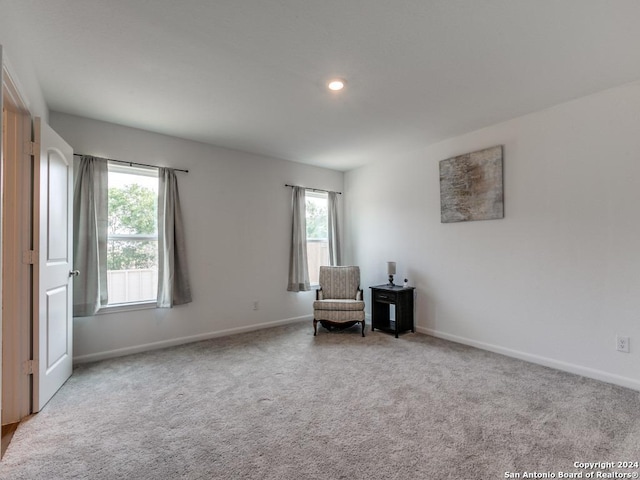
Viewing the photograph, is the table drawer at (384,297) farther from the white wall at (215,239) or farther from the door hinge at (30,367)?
the door hinge at (30,367)

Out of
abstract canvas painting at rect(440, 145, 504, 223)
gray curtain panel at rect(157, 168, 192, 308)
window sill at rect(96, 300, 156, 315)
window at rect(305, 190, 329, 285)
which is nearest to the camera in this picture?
window sill at rect(96, 300, 156, 315)

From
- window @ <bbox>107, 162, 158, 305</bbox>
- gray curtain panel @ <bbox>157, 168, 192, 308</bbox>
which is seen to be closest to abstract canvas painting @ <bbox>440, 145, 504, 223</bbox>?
gray curtain panel @ <bbox>157, 168, 192, 308</bbox>

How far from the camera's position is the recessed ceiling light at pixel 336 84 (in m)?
2.54

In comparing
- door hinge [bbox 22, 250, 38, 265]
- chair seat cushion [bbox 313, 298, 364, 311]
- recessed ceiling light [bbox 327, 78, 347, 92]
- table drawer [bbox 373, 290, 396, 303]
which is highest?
recessed ceiling light [bbox 327, 78, 347, 92]

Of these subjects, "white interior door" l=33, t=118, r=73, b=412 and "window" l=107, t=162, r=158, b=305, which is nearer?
"white interior door" l=33, t=118, r=73, b=412

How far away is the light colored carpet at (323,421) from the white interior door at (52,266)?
22 centimetres

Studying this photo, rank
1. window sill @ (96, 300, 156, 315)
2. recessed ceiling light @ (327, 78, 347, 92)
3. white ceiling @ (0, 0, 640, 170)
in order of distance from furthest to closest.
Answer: window sill @ (96, 300, 156, 315), recessed ceiling light @ (327, 78, 347, 92), white ceiling @ (0, 0, 640, 170)

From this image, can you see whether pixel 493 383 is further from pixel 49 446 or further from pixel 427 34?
pixel 49 446

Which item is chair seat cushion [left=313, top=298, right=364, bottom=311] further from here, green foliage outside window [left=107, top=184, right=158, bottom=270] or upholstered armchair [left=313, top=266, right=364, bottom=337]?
green foliage outside window [left=107, top=184, right=158, bottom=270]

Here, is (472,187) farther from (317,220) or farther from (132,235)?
(132,235)

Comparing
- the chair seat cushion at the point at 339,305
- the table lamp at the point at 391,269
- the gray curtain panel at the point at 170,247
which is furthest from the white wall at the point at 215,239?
the table lamp at the point at 391,269

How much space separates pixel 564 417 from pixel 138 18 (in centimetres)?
374

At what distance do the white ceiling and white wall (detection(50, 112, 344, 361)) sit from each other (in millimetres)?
329

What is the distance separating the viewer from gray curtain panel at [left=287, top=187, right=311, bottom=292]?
15.5 ft
